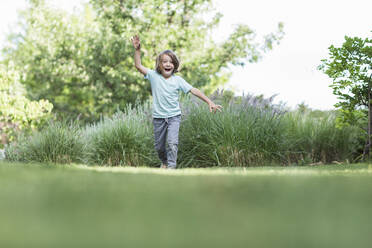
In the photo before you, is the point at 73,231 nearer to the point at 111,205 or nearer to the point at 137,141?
the point at 111,205

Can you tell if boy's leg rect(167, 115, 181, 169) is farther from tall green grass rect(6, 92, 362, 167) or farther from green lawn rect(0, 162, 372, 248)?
green lawn rect(0, 162, 372, 248)

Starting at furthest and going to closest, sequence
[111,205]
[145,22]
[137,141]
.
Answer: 1. [145,22]
2. [137,141]
3. [111,205]

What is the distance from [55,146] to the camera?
21.6 ft

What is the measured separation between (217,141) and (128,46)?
838cm

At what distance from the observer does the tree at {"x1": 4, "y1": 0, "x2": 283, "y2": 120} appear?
1418 centimetres

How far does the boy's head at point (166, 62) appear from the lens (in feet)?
21.2

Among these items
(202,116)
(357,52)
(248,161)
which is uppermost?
(357,52)

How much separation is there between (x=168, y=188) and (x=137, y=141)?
4.39 m

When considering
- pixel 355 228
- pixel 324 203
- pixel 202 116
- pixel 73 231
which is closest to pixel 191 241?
pixel 73 231

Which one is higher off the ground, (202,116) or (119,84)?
(119,84)

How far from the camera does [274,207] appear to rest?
71.8 inches

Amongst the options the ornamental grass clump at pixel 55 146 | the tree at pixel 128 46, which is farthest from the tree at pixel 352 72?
the tree at pixel 128 46

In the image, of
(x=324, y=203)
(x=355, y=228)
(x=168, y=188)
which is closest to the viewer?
(x=355, y=228)

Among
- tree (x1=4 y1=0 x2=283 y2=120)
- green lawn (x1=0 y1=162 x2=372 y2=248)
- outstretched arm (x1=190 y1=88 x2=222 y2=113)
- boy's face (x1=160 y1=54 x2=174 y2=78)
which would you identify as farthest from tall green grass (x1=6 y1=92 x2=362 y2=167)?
tree (x1=4 y1=0 x2=283 y2=120)
